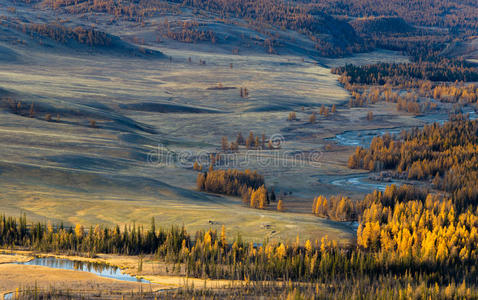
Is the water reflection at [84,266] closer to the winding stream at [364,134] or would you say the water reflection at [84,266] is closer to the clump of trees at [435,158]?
the clump of trees at [435,158]

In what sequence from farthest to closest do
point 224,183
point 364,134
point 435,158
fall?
point 364,134
point 435,158
point 224,183

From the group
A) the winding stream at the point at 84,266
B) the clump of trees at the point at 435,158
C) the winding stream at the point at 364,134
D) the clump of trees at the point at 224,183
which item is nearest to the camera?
the winding stream at the point at 84,266

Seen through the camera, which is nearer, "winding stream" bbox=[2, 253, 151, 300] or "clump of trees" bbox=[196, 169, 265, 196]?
"winding stream" bbox=[2, 253, 151, 300]

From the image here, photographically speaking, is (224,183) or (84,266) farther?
(224,183)

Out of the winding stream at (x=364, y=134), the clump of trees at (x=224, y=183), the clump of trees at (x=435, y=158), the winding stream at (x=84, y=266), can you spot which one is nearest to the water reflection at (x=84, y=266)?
the winding stream at (x=84, y=266)

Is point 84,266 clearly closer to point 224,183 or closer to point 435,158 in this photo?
point 224,183

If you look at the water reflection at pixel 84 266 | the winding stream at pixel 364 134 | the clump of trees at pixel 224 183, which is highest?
the water reflection at pixel 84 266

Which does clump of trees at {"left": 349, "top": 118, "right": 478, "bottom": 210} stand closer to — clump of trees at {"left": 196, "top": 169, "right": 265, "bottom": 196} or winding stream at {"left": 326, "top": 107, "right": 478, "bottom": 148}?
winding stream at {"left": 326, "top": 107, "right": 478, "bottom": 148}

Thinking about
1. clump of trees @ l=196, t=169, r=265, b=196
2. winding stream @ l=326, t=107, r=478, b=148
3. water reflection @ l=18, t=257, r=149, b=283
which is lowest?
winding stream @ l=326, t=107, r=478, b=148

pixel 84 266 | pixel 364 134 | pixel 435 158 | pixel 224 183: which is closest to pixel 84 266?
pixel 84 266

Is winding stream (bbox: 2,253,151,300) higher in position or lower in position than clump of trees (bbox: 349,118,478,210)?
higher

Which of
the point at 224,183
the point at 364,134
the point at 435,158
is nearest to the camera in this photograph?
the point at 224,183

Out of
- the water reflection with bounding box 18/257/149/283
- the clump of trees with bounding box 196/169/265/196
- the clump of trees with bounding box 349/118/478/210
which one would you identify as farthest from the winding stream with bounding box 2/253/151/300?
the clump of trees with bounding box 349/118/478/210

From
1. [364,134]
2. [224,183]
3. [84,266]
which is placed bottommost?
[364,134]
